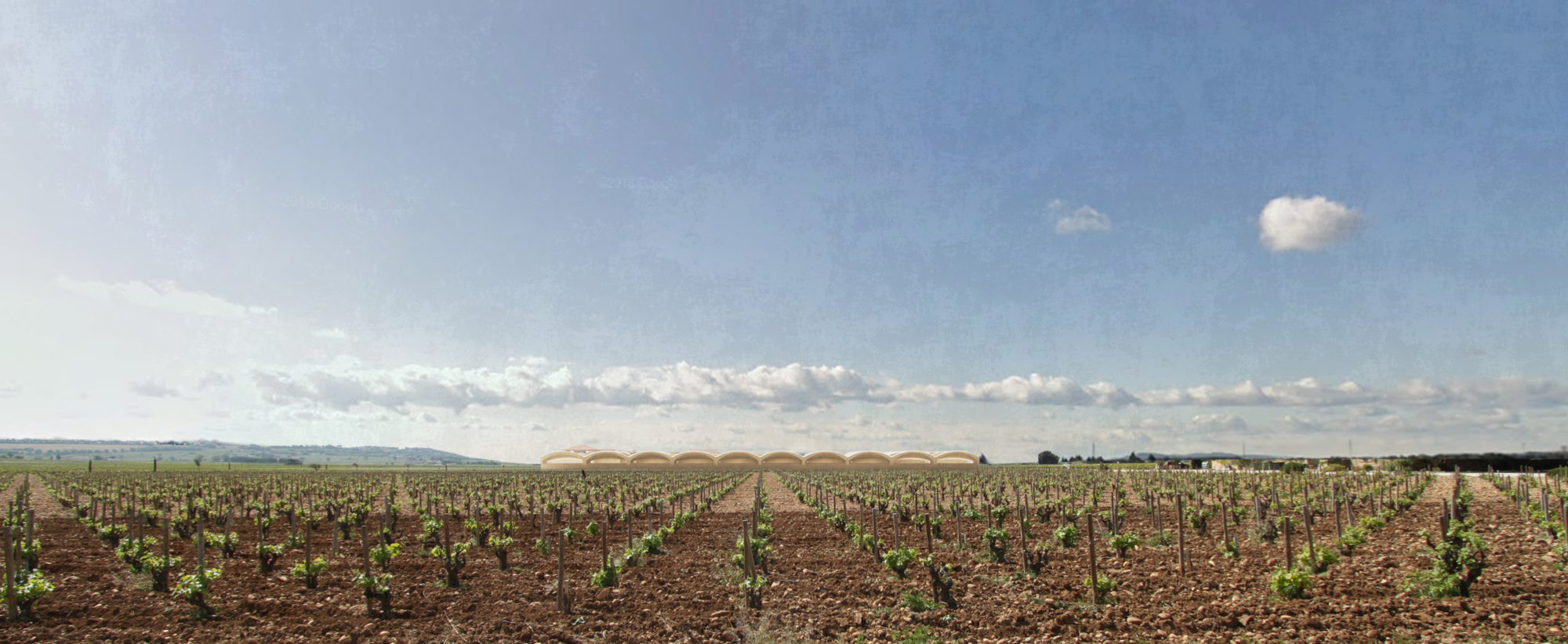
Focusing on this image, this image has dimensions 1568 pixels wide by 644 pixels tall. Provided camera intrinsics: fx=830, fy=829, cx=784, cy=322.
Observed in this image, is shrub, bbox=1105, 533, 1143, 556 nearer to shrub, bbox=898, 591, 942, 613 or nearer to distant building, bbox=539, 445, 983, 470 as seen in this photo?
shrub, bbox=898, 591, 942, 613

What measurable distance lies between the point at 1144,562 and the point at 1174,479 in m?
41.2

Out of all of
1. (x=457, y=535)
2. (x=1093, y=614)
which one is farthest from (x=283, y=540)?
(x=1093, y=614)

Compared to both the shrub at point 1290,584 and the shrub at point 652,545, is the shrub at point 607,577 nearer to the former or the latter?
the shrub at point 652,545

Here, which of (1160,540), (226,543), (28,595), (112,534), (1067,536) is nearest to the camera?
(28,595)

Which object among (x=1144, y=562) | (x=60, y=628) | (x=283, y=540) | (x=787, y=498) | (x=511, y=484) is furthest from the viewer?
(x=511, y=484)

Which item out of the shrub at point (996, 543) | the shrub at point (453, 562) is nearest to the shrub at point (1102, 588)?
the shrub at point (996, 543)

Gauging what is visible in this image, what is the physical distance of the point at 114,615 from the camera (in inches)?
532

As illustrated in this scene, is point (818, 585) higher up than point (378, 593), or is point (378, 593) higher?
point (378, 593)

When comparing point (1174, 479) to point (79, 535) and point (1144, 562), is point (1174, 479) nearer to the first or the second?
point (1144, 562)

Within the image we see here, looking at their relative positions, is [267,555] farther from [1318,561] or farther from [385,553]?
[1318,561]

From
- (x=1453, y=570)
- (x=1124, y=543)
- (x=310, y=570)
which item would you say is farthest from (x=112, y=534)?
(x=1453, y=570)

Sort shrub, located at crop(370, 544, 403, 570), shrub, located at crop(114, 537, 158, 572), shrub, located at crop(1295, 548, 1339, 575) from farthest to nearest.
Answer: shrub, located at crop(370, 544, 403, 570), shrub, located at crop(114, 537, 158, 572), shrub, located at crop(1295, 548, 1339, 575)

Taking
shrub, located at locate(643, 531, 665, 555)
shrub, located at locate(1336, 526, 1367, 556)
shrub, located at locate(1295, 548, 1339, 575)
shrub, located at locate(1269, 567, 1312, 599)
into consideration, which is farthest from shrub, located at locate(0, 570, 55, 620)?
shrub, located at locate(1336, 526, 1367, 556)

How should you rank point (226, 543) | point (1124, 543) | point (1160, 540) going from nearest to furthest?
point (1124, 543)
point (226, 543)
point (1160, 540)
